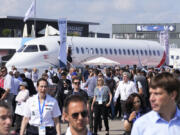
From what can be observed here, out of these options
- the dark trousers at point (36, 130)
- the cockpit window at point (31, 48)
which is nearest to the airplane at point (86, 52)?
the cockpit window at point (31, 48)

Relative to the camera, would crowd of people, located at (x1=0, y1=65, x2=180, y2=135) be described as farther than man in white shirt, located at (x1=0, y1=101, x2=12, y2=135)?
No

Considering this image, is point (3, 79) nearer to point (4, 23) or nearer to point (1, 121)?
point (1, 121)

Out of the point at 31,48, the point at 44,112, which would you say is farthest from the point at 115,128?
the point at 31,48

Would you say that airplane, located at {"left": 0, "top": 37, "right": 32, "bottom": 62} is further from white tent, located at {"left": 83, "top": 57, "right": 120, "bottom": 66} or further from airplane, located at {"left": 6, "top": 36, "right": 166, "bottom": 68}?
white tent, located at {"left": 83, "top": 57, "right": 120, "bottom": 66}

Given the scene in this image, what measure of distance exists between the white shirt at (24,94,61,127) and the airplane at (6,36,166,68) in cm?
2568

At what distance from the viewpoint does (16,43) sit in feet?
170

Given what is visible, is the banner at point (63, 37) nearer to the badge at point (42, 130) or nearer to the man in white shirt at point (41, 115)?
the man in white shirt at point (41, 115)

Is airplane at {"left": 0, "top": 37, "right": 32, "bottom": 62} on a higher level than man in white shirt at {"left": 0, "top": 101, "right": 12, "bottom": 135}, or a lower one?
higher

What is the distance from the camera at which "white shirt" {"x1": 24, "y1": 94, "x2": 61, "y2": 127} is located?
29.8ft

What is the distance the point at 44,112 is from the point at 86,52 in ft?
93.6

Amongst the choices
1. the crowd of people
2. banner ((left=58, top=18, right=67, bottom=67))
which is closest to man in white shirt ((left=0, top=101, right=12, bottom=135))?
the crowd of people

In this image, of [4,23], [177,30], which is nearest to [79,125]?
[4,23]

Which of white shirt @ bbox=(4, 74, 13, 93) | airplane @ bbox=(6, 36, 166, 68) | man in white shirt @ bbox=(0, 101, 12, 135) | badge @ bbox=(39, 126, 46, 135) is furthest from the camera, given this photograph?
airplane @ bbox=(6, 36, 166, 68)

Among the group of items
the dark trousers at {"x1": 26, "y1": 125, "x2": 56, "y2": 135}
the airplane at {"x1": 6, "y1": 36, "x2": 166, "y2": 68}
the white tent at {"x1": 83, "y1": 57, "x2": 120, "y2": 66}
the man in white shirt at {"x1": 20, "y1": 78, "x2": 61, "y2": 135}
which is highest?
the airplane at {"x1": 6, "y1": 36, "x2": 166, "y2": 68}
